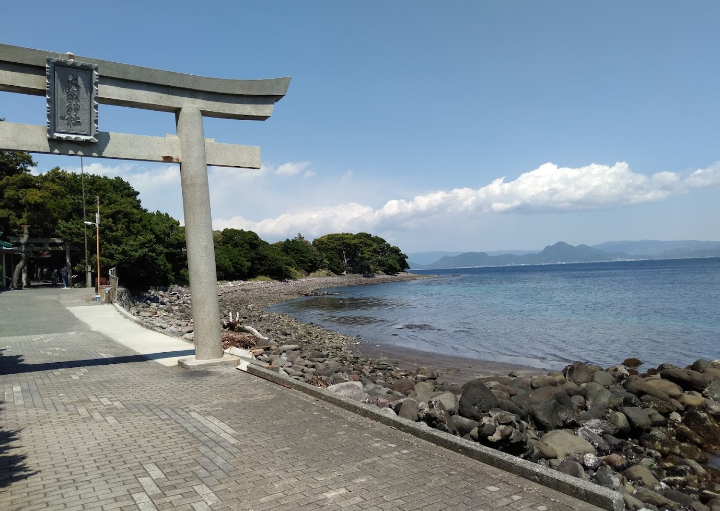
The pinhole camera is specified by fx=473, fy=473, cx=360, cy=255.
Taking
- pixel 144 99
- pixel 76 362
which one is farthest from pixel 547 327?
pixel 144 99

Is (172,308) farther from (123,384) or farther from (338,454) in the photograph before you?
(338,454)

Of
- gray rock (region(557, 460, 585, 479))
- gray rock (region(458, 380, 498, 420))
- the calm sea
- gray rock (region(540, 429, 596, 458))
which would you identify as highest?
gray rock (region(458, 380, 498, 420))

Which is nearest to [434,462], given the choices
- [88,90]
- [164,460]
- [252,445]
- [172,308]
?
[252,445]

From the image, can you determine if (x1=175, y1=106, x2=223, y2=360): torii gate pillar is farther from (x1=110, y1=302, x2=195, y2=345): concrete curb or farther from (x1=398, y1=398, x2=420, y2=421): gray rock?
(x1=398, y1=398, x2=420, y2=421): gray rock

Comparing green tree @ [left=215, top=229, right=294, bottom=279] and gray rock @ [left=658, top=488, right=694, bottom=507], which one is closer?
gray rock @ [left=658, top=488, right=694, bottom=507]

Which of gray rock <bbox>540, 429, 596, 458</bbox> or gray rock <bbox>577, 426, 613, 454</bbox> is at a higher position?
gray rock <bbox>540, 429, 596, 458</bbox>

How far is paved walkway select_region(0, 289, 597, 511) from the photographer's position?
4312 millimetres

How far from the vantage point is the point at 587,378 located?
531 inches

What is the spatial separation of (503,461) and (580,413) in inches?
248

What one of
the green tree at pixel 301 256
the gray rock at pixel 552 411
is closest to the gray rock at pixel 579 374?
the gray rock at pixel 552 411

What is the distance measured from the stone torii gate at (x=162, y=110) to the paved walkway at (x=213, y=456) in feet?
7.97

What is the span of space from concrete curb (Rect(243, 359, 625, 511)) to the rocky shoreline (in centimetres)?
75

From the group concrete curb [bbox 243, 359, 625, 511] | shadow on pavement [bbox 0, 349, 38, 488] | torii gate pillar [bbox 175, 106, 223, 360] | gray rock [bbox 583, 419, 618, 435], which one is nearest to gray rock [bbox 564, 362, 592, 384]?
gray rock [bbox 583, 419, 618, 435]

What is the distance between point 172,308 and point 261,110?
24694mm
